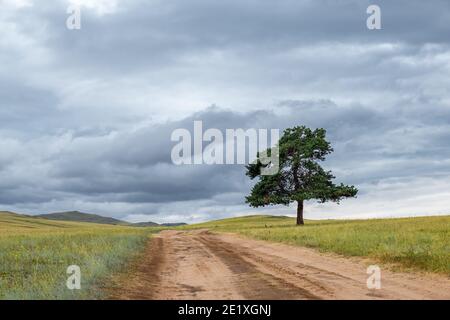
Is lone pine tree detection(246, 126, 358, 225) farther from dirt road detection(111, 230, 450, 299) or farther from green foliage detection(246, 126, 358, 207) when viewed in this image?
dirt road detection(111, 230, 450, 299)

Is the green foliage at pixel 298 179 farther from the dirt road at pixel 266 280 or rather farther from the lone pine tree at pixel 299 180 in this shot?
the dirt road at pixel 266 280

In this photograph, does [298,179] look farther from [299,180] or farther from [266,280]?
[266,280]

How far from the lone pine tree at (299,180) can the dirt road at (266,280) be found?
38.0 metres

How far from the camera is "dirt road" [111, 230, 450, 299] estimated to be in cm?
1188

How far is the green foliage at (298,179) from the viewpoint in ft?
192

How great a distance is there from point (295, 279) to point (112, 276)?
201 inches

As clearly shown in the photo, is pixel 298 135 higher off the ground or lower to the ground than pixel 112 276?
higher

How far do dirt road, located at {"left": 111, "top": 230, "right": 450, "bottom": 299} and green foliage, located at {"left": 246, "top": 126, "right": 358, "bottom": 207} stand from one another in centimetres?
3806

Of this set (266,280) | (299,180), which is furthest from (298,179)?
(266,280)

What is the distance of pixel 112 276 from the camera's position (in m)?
14.9

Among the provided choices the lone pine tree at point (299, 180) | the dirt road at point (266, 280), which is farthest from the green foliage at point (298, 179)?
the dirt road at point (266, 280)

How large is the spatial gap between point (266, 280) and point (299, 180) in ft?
154
